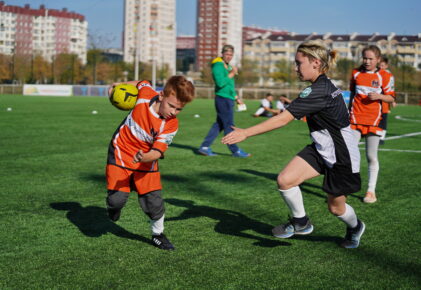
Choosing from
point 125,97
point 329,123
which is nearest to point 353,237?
point 329,123

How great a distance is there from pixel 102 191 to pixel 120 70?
288ft

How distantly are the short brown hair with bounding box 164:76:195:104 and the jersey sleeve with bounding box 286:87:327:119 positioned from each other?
833mm

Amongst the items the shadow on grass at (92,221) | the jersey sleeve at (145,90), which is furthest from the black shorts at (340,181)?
the shadow on grass at (92,221)

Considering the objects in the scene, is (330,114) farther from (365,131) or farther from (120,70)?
(120,70)

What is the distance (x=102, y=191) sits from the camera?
289 inches

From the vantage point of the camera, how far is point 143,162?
4.68 meters

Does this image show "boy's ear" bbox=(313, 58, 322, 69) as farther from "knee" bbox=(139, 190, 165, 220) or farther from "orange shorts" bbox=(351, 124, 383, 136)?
"orange shorts" bbox=(351, 124, 383, 136)

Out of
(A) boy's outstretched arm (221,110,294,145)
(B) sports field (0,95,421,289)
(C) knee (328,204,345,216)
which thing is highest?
(A) boy's outstretched arm (221,110,294,145)

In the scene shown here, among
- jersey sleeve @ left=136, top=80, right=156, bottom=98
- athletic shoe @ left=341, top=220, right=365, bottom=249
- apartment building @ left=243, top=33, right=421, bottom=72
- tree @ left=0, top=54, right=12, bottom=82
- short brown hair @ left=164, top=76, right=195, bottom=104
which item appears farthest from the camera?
apartment building @ left=243, top=33, right=421, bottom=72

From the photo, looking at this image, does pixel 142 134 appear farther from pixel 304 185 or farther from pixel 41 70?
pixel 41 70

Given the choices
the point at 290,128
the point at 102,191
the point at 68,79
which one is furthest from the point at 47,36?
the point at 102,191

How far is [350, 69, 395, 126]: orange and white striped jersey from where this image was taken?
752 centimetres

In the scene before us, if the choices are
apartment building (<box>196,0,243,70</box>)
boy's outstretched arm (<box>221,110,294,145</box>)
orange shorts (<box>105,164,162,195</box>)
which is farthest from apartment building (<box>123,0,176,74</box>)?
boy's outstretched arm (<box>221,110,294,145</box>)

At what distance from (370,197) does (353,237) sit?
232 cm
